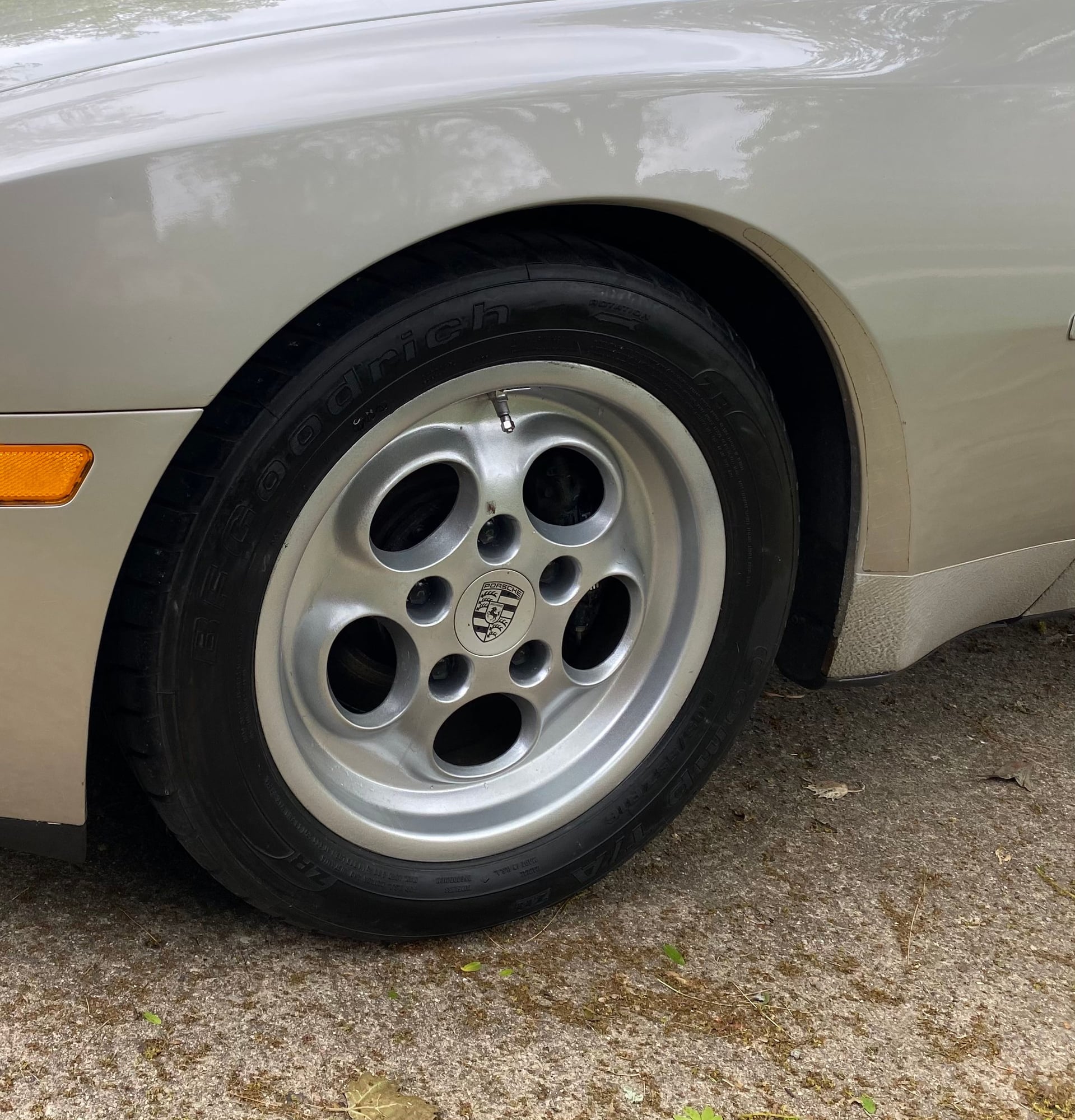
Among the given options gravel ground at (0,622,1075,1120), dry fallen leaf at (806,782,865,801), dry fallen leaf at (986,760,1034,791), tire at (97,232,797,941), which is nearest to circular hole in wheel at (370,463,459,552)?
tire at (97,232,797,941)

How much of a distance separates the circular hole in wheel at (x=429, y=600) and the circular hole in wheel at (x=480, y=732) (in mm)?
271

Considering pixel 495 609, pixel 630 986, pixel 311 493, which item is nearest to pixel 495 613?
pixel 495 609

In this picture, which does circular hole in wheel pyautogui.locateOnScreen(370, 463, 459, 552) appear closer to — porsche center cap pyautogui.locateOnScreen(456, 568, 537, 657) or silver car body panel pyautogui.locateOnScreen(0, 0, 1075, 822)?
porsche center cap pyautogui.locateOnScreen(456, 568, 537, 657)

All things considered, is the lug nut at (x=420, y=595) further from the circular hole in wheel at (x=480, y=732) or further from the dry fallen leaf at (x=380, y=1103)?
the dry fallen leaf at (x=380, y=1103)

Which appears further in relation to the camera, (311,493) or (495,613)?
(495,613)

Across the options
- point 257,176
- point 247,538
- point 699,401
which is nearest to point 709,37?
point 699,401

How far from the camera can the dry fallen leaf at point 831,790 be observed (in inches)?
88.4

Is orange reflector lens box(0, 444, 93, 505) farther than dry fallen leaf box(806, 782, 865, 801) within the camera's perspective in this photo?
No

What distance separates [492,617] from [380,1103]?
2.09 feet

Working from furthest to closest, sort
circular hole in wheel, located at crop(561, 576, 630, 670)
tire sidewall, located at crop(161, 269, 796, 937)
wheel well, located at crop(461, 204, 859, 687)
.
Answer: circular hole in wheel, located at crop(561, 576, 630, 670) → wheel well, located at crop(461, 204, 859, 687) → tire sidewall, located at crop(161, 269, 796, 937)

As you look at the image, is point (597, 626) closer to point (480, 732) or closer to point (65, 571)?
point (480, 732)

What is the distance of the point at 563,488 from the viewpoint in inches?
70.0

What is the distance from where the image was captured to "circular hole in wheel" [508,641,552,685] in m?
1.77

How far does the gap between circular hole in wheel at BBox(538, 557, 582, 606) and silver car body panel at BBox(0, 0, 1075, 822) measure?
468mm
